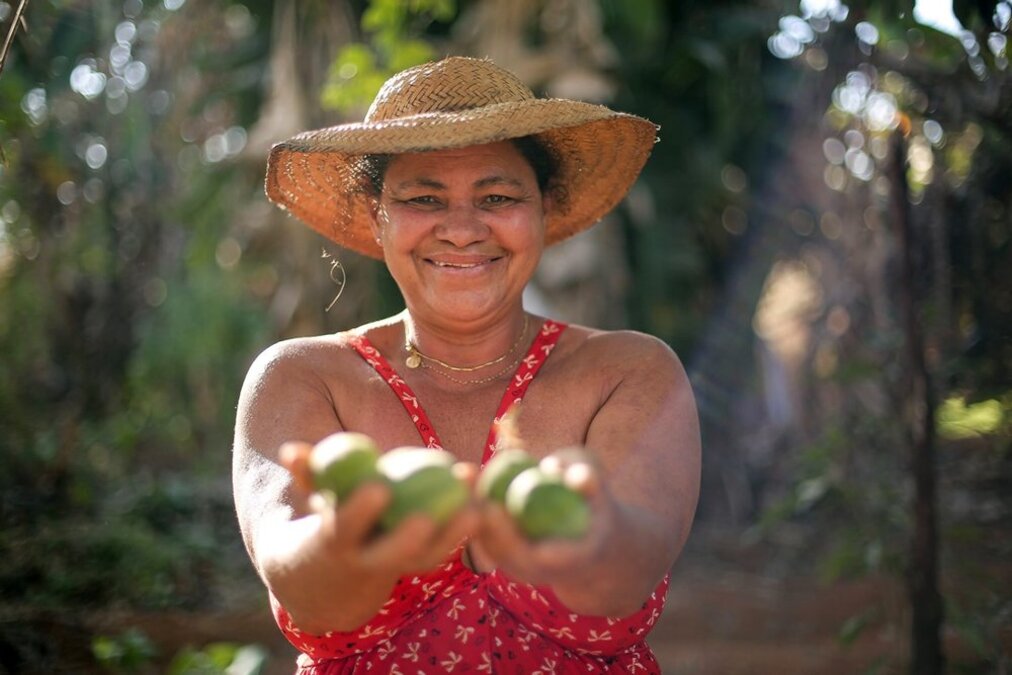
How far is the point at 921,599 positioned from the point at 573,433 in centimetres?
141

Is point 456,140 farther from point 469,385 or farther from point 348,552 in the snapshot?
point 348,552

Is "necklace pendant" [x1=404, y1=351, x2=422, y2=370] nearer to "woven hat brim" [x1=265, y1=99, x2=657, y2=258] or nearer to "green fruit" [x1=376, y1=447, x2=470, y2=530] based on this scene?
"woven hat brim" [x1=265, y1=99, x2=657, y2=258]

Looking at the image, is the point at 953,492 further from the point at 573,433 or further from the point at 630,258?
the point at 573,433

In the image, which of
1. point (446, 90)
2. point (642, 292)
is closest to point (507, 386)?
point (446, 90)

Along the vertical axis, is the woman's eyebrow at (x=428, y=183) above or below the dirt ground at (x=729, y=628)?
above

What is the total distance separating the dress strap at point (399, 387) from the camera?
2285 millimetres

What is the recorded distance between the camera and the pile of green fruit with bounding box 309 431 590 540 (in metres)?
1.38

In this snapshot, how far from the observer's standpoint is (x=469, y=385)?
7.96 feet

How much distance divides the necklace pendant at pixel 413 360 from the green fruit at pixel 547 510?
1.06 metres

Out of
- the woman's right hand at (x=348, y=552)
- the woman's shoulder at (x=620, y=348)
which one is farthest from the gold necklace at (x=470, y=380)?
the woman's right hand at (x=348, y=552)

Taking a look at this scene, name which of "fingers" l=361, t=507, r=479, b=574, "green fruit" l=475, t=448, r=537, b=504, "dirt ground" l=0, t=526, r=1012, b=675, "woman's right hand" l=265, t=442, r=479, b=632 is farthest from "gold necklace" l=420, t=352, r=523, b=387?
"dirt ground" l=0, t=526, r=1012, b=675

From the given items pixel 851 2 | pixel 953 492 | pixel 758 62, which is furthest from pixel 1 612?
pixel 758 62

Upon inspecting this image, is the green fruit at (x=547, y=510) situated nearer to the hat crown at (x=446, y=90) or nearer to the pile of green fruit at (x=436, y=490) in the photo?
the pile of green fruit at (x=436, y=490)

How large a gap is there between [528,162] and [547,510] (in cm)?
118
